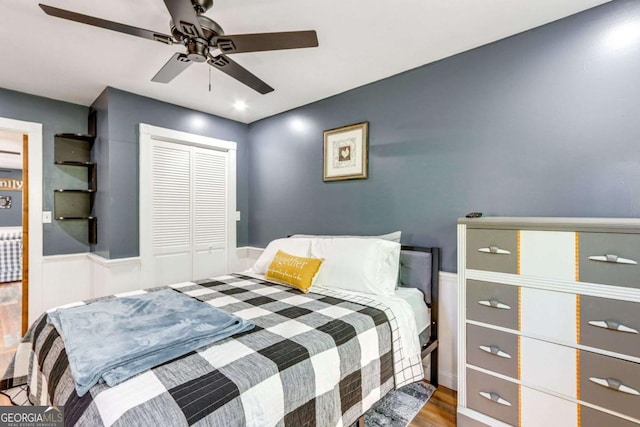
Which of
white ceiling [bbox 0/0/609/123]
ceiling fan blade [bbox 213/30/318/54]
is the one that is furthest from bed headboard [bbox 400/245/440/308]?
ceiling fan blade [bbox 213/30/318/54]

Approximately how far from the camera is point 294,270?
2273 millimetres

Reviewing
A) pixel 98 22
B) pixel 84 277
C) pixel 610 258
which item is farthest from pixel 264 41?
pixel 84 277

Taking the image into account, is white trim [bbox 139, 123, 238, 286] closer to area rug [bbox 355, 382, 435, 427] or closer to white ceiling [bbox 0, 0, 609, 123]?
white ceiling [bbox 0, 0, 609, 123]

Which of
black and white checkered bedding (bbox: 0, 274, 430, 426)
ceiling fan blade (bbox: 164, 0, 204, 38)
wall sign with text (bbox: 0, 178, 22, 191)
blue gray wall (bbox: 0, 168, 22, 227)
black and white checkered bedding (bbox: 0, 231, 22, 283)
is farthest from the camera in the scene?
wall sign with text (bbox: 0, 178, 22, 191)

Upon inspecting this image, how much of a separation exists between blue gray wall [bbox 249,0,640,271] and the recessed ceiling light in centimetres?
2

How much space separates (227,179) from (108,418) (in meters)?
3.11

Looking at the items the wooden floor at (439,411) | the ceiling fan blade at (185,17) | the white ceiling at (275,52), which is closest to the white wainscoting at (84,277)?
the white ceiling at (275,52)

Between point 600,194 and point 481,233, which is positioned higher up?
point 600,194

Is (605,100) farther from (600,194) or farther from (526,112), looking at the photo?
(600,194)

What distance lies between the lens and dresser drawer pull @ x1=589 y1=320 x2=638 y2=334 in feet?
4.29

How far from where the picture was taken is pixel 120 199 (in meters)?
2.87

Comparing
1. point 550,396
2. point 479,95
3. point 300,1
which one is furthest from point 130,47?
point 550,396

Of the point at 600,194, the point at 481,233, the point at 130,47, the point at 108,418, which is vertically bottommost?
the point at 108,418

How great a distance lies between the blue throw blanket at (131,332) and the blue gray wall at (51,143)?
6.45 feet
